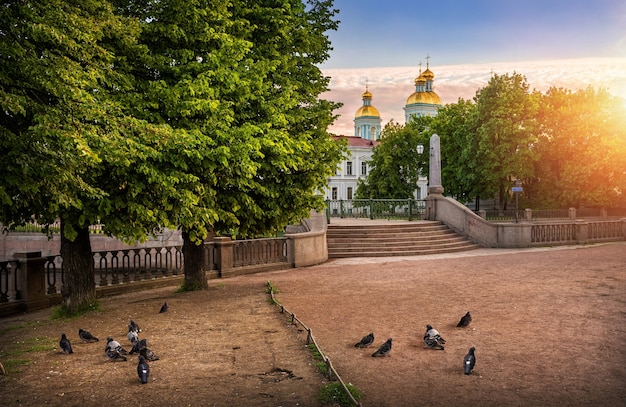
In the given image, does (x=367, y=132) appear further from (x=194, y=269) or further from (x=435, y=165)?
(x=194, y=269)

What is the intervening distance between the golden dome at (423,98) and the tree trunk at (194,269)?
90.4m

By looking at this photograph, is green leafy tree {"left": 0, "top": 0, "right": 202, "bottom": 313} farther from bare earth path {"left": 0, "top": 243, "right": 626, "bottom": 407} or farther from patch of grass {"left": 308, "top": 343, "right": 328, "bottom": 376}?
patch of grass {"left": 308, "top": 343, "right": 328, "bottom": 376}

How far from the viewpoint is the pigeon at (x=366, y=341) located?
814 cm

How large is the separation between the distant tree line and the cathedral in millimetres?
30523

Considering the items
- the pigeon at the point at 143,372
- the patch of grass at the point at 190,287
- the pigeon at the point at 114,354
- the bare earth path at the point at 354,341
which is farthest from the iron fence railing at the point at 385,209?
the pigeon at the point at 143,372

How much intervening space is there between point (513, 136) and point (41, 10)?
38157mm

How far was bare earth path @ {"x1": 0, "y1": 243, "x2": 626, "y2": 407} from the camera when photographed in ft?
21.0

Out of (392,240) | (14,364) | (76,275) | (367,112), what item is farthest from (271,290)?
(367,112)

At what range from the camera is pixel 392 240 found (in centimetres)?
2341

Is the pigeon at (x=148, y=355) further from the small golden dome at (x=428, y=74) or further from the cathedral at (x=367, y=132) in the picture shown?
the small golden dome at (x=428, y=74)

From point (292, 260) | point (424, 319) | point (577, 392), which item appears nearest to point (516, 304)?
point (424, 319)

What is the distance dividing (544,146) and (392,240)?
23471 millimetres

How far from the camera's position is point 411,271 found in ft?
56.4

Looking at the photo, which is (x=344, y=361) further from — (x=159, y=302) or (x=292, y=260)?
(x=292, y=260)
